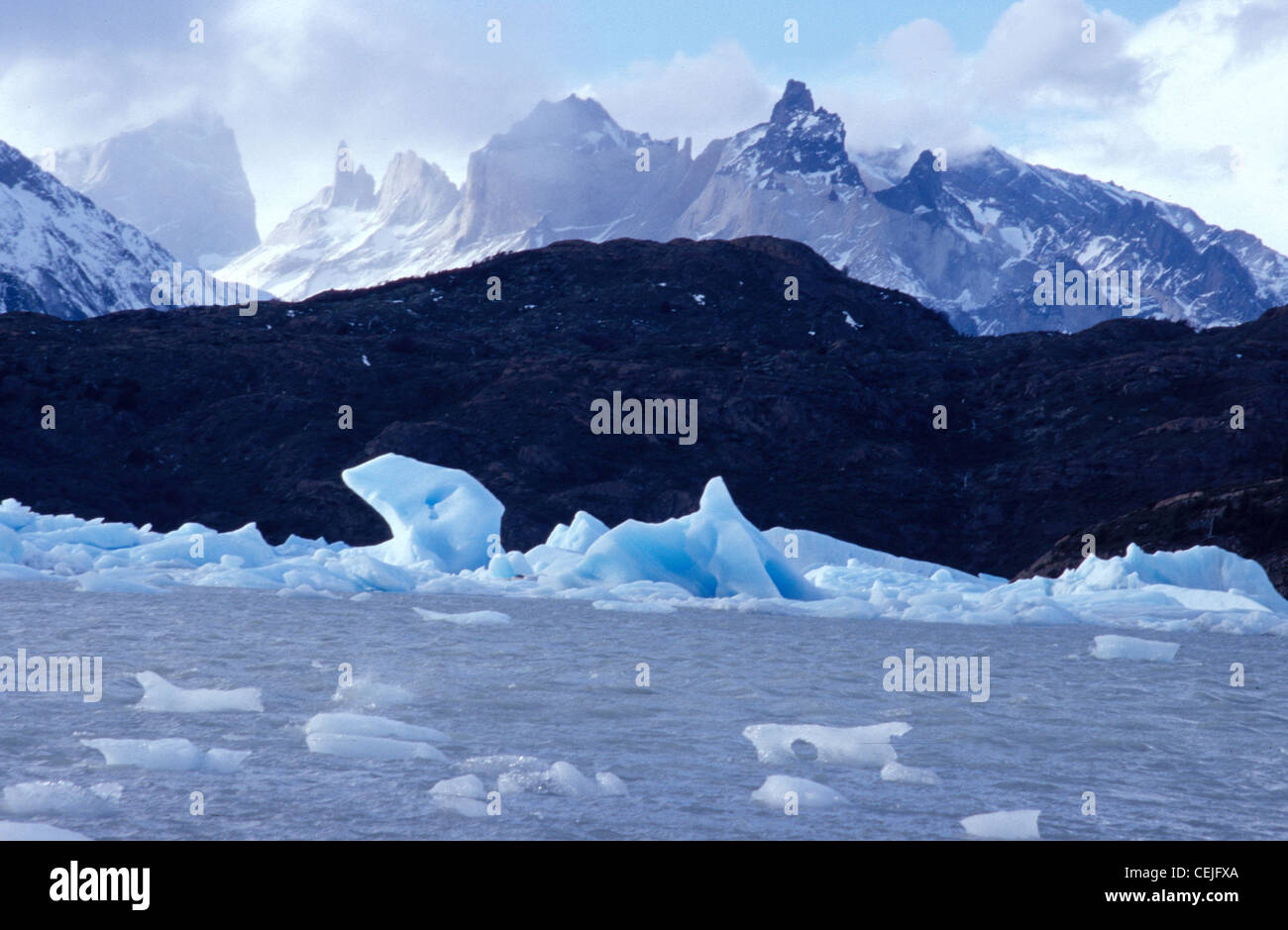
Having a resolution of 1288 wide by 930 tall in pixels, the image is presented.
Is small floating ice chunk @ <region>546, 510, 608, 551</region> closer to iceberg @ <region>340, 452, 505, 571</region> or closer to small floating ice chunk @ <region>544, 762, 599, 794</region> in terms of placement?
iceberg @ <region>340, 452, 505, 571</region>

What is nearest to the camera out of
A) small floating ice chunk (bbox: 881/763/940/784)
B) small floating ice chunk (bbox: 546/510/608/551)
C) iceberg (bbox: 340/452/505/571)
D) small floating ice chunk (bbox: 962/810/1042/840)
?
small floating ice chunk (bbox: 962/810/1042/840)

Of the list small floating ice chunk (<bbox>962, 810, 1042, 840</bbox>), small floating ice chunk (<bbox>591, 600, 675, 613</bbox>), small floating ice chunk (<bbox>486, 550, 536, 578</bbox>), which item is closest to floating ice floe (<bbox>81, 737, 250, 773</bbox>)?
small floating ice chunk (<bbox>962, 810, 1042, 840</bbox>)

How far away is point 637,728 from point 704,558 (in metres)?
21.1

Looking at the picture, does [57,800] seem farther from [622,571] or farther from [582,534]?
[582,534]

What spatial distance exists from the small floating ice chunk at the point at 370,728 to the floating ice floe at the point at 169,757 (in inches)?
48.3

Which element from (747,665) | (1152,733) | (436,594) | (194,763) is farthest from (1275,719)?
(436,594)

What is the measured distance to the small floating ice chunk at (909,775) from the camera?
381 inches

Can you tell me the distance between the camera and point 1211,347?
86.8 m

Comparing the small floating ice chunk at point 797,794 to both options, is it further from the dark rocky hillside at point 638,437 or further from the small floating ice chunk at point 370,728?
the dark rocky hillside at point 638,437

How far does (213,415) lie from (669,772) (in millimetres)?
74109

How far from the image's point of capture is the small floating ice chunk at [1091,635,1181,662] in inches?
853

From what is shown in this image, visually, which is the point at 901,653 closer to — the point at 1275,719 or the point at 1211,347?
the point at 1275,719

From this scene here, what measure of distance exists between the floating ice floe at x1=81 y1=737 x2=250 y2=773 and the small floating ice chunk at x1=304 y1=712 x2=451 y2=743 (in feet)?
4.02

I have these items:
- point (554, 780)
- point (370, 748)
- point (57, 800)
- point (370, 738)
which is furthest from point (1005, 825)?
point (57, 800)
